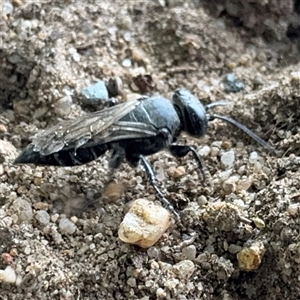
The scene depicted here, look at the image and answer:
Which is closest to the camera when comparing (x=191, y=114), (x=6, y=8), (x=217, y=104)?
(x=191, y=114)

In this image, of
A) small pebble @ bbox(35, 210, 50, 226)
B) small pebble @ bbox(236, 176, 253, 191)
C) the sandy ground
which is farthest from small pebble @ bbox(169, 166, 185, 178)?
small pebble @ bbox(35, 210, 50, 226)

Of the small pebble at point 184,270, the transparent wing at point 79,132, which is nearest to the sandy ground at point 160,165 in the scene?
the small pebble at point 184,270

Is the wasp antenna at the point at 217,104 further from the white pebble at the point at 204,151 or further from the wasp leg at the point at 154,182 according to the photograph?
the wasp leg at the point at 154,182

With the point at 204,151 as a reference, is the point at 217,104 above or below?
above

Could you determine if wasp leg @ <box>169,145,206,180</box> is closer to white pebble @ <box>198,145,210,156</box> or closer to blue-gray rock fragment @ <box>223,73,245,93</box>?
white pebble @ <box>198,145,210,156</box>

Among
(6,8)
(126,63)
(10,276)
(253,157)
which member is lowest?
(10,276)

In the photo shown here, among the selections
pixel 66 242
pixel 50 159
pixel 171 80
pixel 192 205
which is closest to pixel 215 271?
pixel 192 205

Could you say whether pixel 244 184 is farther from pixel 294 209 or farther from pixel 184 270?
pixel 184 270

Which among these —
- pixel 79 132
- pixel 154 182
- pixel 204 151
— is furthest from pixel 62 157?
pixel 204 151
